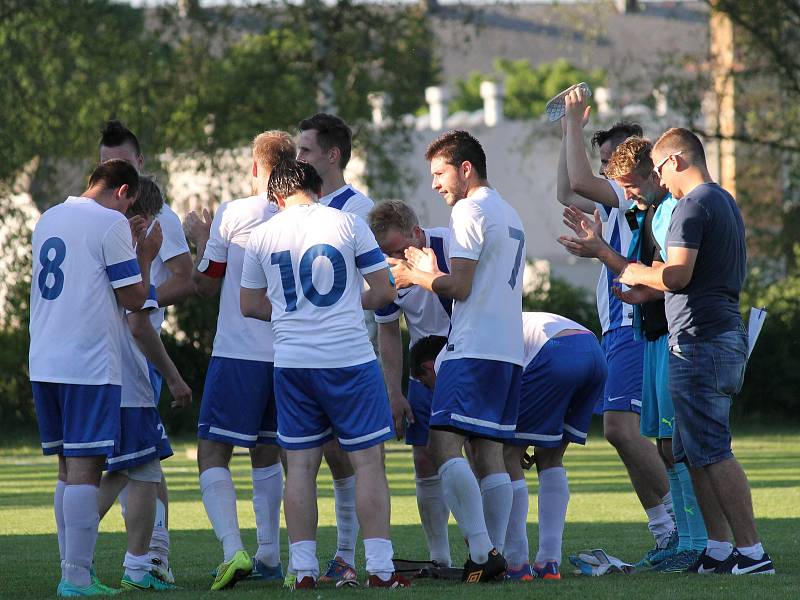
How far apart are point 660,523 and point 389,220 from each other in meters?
2.41

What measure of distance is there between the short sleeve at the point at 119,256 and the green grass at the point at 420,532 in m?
1.57

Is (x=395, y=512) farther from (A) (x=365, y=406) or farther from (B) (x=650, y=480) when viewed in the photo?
(A) (x=365, y=406)

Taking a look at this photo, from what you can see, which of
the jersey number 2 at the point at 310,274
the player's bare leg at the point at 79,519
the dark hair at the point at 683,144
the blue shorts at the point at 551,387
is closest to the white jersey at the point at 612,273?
the blue shorts at the point at 551,387

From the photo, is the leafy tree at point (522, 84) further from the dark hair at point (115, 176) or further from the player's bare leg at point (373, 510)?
the player's bare leg at point (373, 510)

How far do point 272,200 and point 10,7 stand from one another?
68.0 ft

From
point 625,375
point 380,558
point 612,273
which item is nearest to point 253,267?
point 380,558

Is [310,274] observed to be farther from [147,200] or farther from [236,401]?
[147,200]

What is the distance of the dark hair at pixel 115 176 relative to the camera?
7598 millimetres

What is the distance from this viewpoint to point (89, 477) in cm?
732

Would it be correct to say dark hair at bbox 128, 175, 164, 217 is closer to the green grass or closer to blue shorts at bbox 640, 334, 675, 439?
the green grass

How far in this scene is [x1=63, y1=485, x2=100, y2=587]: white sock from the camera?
23.8 ft

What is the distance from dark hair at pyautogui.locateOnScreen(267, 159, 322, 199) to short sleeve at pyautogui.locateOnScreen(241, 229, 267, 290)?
250 mm

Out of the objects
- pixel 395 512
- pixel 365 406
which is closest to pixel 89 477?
pixel 365 406

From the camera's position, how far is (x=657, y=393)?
8.23m
